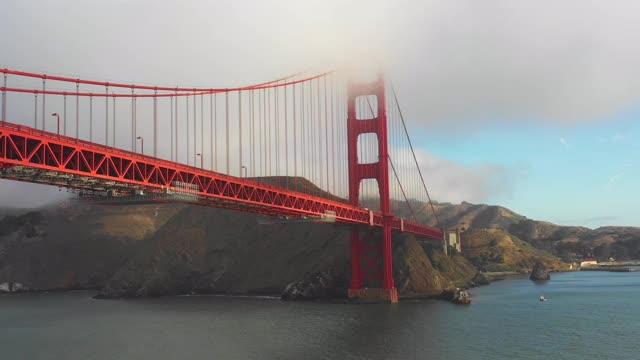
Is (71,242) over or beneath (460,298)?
over

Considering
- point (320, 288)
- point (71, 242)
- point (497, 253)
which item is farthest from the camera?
point (497, 253)

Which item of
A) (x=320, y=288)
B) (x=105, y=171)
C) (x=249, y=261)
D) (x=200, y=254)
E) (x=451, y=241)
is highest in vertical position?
(x=105, y=171)

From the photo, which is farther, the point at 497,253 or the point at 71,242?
the point at 497,253

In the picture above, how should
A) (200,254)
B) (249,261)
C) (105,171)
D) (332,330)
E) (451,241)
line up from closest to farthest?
(105,171) < (332,330) < (249,261) < (200,254) < (451,241)

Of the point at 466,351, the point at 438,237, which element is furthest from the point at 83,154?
the point at 438,237

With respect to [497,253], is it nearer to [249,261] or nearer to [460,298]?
[249,261]

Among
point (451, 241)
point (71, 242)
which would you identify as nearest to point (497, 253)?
point (451, 241)

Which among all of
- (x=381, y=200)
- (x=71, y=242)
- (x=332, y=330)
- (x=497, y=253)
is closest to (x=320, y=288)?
(x=381, y=200)
